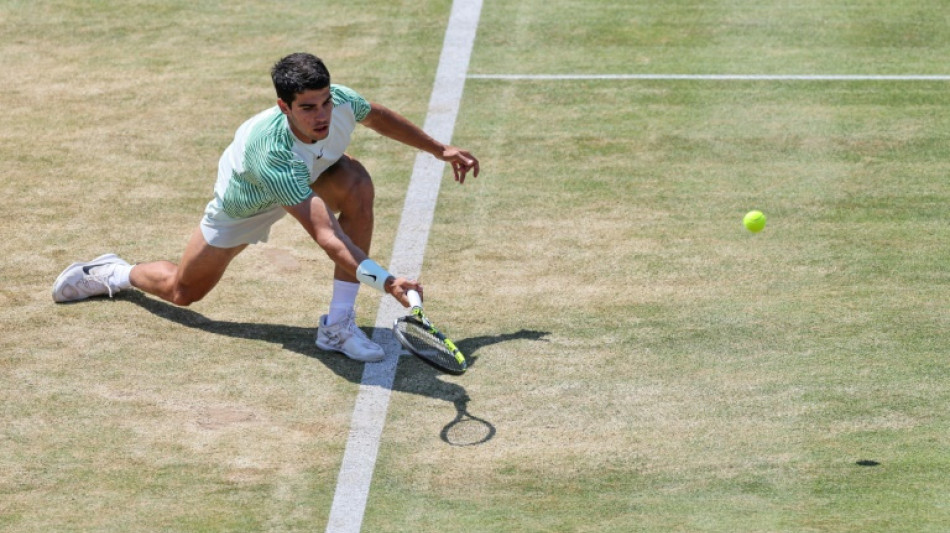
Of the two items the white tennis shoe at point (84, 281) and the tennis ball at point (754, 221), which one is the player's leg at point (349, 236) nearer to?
the white tennis shoe at point (84, 281)

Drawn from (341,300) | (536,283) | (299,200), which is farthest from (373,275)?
(536,283)

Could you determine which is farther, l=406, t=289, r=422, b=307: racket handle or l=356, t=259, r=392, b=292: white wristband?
l=356, t=259, r=392, b=292: white wristband

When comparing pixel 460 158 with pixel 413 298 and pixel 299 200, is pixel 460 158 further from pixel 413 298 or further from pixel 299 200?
pixel 413 298

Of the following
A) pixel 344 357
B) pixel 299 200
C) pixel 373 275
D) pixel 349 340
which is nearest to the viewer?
pixel 373 275

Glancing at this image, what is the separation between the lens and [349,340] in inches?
305

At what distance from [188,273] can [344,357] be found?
1017 mm

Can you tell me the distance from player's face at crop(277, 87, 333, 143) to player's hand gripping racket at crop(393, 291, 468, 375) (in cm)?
109

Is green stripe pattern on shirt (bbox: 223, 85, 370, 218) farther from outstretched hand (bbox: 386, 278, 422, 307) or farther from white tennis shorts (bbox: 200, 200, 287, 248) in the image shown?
outstretched hand (bbox: 386, 278, 422, 307)

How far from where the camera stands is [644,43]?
39.1ft

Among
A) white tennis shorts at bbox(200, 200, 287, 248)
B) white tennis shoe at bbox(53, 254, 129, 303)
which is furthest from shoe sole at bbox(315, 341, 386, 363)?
white tennis shoe at bbox(53, 254, 129, 303)

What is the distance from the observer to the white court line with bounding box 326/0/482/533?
6.57 meters

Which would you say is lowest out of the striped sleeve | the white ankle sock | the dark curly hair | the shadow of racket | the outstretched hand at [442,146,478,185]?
the shadow of racket

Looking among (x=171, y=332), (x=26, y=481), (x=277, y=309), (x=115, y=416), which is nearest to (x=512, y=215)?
(x=277, y=309)

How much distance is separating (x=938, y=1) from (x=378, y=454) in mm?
7893
